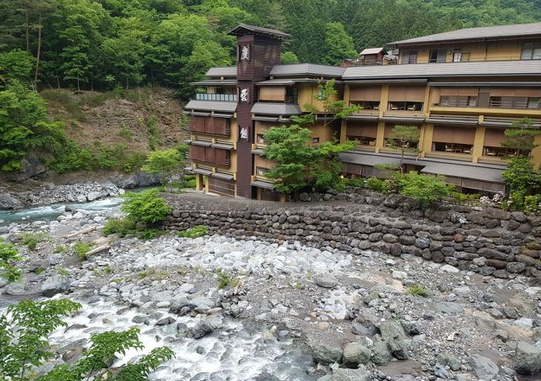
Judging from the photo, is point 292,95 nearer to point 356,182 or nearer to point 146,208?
point 356,182

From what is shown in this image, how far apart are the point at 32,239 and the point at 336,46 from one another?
2173 inches

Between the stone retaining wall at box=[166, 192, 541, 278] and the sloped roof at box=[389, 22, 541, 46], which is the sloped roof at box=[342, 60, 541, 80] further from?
the stone retaining wall at box=[166, 192, 541, 278]

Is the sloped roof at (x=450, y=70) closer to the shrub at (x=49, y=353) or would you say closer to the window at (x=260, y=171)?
the window at (x=260, y=171)

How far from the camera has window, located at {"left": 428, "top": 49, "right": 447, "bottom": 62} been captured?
27683mm

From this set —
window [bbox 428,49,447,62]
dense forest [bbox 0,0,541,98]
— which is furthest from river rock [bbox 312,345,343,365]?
dense forest [bbox 0,0,541,98]

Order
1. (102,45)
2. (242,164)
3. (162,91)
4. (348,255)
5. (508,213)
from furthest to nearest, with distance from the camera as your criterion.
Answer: (162,91) < (102,45) < (242,164) < (348,255) < (508,213)

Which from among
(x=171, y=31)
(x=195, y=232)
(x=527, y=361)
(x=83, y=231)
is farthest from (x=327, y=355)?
(x=171, y=31)

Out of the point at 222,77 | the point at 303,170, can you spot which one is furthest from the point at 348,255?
the point at 222,77

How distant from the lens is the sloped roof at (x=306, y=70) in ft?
78.3

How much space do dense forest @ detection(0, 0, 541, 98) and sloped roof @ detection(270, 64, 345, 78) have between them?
27.0 meters

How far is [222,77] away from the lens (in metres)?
28.5

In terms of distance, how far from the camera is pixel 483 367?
11266 mm

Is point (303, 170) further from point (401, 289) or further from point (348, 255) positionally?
point (401, 289)

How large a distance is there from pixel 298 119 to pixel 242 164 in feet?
19.5
